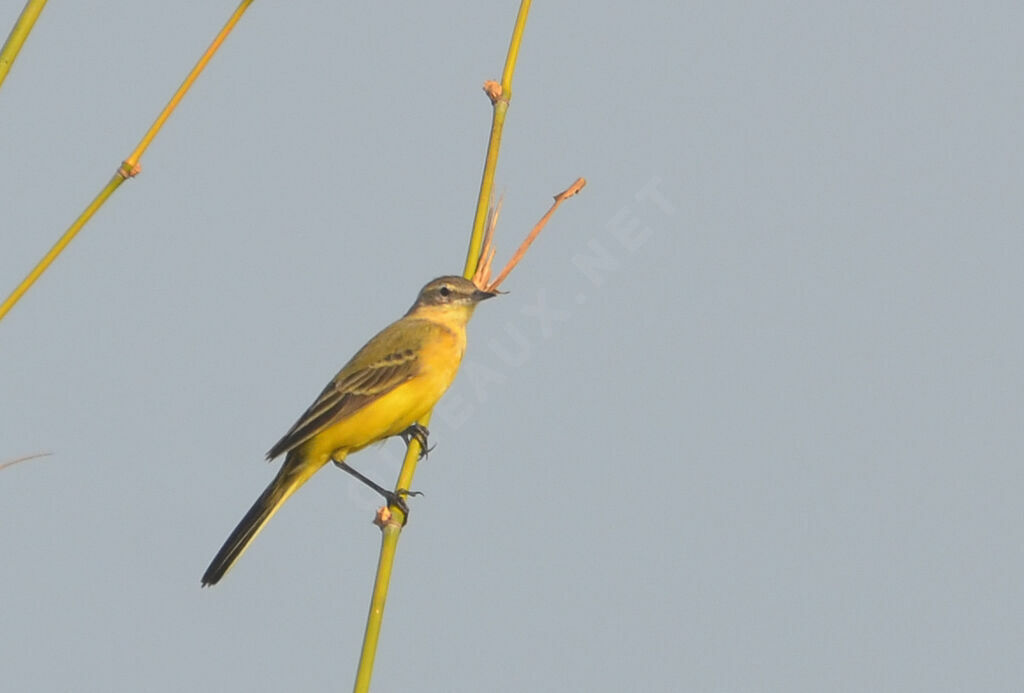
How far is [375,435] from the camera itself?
733cm

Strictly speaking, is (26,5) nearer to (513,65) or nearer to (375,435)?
(513,65)

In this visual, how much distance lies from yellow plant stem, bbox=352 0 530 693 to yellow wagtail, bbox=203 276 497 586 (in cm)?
229

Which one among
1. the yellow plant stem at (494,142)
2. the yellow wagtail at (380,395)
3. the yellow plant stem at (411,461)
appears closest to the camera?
the yellow plant stem at (411,461)

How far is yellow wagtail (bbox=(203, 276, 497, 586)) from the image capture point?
7082mm

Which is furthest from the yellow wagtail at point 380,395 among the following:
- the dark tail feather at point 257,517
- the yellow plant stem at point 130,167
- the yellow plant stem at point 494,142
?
the yellow plant stem at point 130,167

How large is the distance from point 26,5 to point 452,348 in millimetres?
5302

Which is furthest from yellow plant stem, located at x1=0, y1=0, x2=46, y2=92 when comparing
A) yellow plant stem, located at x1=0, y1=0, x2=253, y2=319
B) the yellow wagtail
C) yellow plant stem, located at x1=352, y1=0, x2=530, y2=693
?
the yellow wagtail

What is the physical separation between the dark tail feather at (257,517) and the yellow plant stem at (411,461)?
61.0 inches

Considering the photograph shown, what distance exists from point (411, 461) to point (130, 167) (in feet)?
6.74

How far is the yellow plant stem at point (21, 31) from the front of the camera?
237cm

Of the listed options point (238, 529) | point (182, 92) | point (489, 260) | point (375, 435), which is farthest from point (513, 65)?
point (375, 435)

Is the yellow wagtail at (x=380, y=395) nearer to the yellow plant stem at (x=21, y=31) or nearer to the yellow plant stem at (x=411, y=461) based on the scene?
the yellow plant stem at (x=411, y=461)

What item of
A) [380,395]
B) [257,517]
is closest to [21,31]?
[257,517]

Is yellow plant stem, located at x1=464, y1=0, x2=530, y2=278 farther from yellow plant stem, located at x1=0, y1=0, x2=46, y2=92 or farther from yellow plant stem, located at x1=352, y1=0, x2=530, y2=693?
yellow plant stem, located at x1=0, y1=0, x2=46, y2=92
